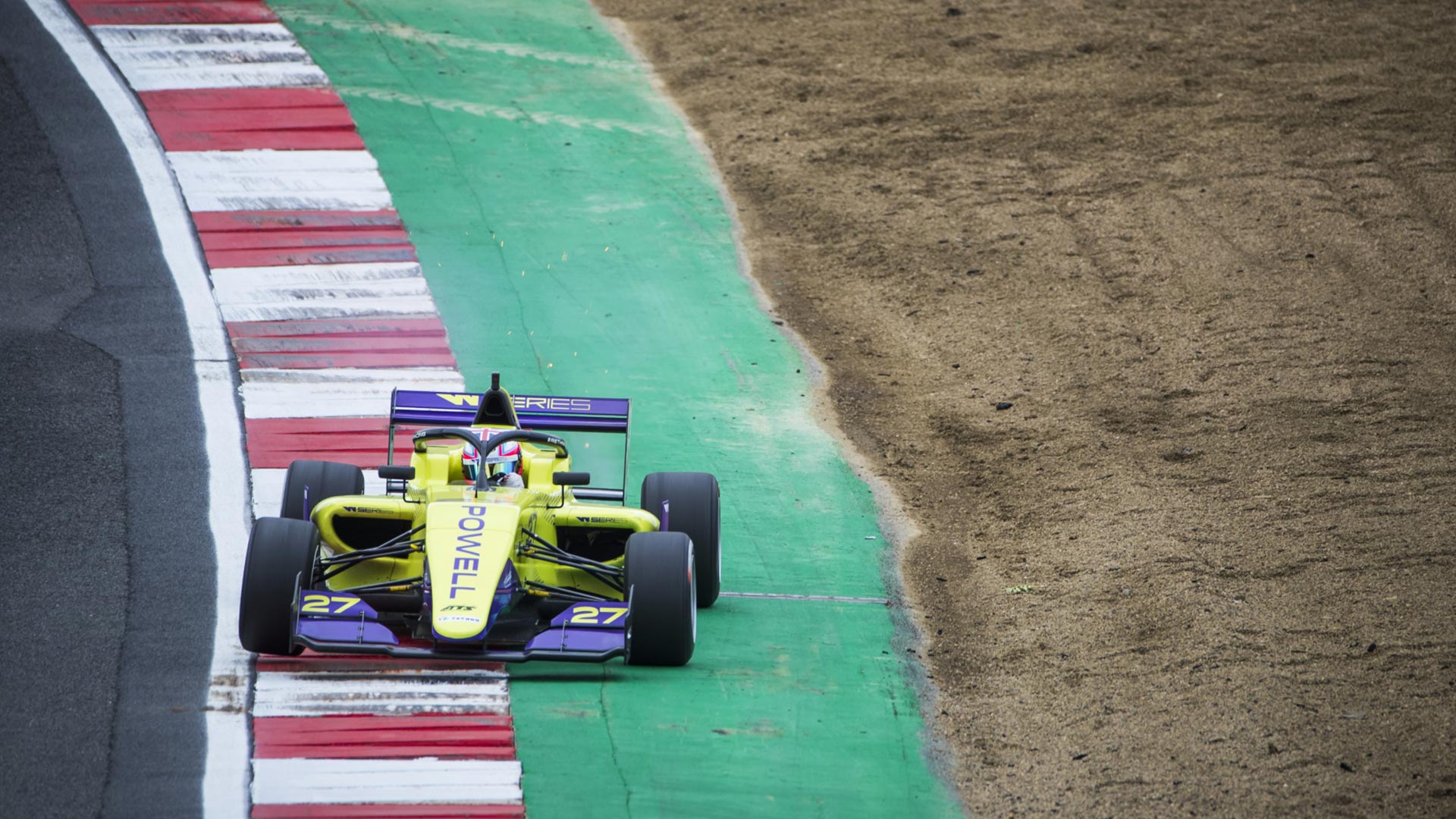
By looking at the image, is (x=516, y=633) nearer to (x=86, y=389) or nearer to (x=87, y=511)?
(x=87, y=511)

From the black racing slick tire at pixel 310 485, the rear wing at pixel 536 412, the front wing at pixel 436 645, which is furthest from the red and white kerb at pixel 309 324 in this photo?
the rear wing at pixel 536 412

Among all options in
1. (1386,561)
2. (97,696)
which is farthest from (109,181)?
(1386,561)

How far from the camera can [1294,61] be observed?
21438 mm

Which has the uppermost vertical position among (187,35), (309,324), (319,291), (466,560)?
(187,35)

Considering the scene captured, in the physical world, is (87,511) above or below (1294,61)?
below

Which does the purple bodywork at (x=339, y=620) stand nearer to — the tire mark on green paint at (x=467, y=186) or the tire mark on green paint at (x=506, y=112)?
the tire mark on green paint at (x=467, y=186)

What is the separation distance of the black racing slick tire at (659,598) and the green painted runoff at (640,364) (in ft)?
0.71

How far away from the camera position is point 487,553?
9578 mm

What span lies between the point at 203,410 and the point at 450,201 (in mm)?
5433

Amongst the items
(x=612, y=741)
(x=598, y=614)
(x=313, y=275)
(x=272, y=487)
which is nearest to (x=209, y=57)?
Result: (x=313, y=275)

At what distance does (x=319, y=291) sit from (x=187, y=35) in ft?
23.8

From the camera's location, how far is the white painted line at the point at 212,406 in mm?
8727

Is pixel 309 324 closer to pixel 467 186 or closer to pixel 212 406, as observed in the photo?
pixel 212 406

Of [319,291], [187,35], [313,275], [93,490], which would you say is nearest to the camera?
[93,490]
